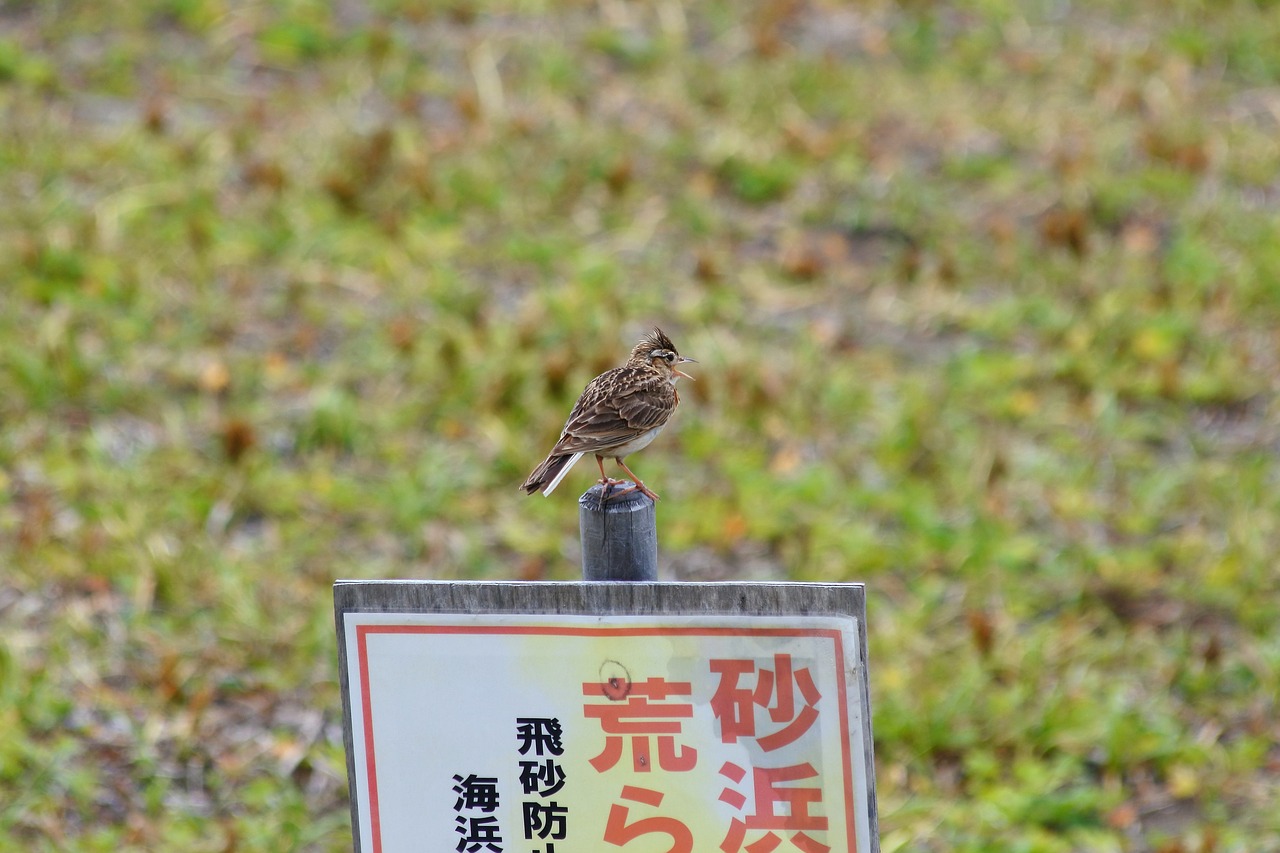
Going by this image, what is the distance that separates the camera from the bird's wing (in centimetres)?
325

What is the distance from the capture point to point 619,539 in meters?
2.49

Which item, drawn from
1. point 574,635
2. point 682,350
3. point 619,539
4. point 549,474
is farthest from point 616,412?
point 682,350

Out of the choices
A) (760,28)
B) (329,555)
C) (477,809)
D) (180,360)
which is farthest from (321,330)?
(477,809)

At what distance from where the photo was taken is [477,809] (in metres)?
2.38

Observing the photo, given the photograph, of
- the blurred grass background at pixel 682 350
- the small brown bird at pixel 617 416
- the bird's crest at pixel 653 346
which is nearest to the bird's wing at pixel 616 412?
the small brown bird at pixel 617 416

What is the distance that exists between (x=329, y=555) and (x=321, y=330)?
1.60 m

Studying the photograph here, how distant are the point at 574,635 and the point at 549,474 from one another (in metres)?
0.80

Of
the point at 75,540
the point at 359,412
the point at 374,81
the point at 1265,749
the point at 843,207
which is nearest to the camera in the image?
the point at 1265,749

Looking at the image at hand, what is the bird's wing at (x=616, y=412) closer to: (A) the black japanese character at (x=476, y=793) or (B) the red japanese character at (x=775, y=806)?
(A) the black japanese character at (x=476, y=793)

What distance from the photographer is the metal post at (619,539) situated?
2486 mm

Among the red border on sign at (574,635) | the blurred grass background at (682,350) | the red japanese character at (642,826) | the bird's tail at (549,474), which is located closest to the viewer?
the red border on sign at (574,635)

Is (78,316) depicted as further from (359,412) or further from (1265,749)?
(1265,749)

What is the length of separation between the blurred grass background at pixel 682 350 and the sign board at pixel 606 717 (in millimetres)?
2168

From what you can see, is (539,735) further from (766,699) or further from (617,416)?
(617,416)
